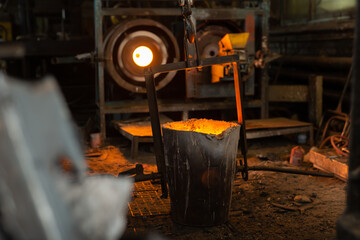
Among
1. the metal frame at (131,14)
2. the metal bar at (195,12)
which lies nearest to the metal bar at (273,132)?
the metal frame at (131,14)

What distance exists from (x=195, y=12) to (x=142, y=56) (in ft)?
3.88

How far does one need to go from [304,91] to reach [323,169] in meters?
2.63

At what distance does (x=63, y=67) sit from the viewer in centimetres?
1144

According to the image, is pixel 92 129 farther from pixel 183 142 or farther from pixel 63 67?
pixel 183 142

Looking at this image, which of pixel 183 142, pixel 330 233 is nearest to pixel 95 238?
pixel 183 142

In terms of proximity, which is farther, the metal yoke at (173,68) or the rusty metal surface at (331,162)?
the rusty metal surface at (331,162)

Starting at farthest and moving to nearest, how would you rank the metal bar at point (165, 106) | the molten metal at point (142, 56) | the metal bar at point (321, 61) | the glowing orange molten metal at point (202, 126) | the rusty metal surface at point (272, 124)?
the metal bar at point (321, 61) < the metal bar at point (165, 106) < the molten metal at point (142, 56) < the rusty metal surface at point (272, 124) < the glowing orange molten metal at point (202, 126)

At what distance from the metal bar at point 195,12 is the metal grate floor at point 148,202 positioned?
128 inches

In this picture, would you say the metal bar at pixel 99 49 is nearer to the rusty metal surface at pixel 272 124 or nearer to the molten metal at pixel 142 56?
the molten metal at pixel 142 56

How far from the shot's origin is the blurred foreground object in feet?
3.25

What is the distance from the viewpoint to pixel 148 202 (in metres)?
4.38

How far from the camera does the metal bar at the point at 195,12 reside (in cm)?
681

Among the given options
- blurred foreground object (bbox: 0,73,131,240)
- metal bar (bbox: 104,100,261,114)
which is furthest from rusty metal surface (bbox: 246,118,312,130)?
blurred foreground object (bbox: 0,73,131,240)

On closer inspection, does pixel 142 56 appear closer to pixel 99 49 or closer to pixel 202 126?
pixel 99 49
